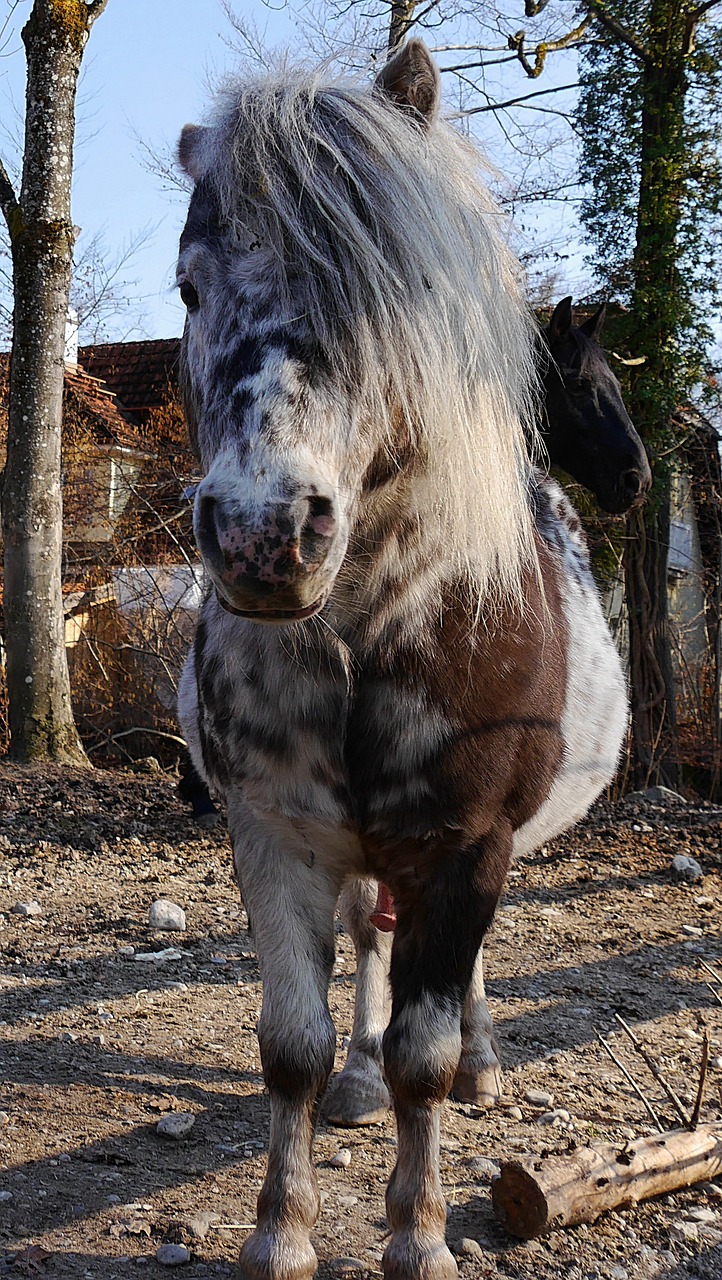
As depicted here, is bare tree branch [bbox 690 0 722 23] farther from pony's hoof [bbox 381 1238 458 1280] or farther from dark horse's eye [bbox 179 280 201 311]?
pony's hoof [bbox 381 1238 458 1280]

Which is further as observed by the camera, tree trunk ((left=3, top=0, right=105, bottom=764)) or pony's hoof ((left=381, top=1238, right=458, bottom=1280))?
tree trunk ((left=3, top=0, right=105, bottom=764))

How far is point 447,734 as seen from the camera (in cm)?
216

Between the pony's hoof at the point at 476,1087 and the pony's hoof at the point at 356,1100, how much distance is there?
0.23 meters

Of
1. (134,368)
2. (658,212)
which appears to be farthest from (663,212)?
(134,368)

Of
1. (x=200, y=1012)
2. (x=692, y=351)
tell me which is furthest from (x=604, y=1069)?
(x=692, y=351)

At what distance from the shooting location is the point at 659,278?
31.7 ft

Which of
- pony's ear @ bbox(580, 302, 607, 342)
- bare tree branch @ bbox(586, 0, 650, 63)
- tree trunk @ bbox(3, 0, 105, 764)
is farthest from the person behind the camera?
bare tree branch @ bbox(586, 0, 650, 63)

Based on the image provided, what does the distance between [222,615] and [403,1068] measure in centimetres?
103

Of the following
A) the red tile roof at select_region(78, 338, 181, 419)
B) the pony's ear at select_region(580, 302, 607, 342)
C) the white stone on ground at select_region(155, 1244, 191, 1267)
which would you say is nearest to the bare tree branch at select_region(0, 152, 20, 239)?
the pony's ear at select_region(580, 302, 607, 342)

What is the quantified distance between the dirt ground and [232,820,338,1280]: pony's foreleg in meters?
0.17

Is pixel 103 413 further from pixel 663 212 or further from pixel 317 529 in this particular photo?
pixel 317 529

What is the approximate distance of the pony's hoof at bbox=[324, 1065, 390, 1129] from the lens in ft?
9.93

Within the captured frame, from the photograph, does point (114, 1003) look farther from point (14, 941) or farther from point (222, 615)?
point (222, 615)

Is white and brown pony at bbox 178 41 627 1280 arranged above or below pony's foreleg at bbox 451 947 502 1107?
above
